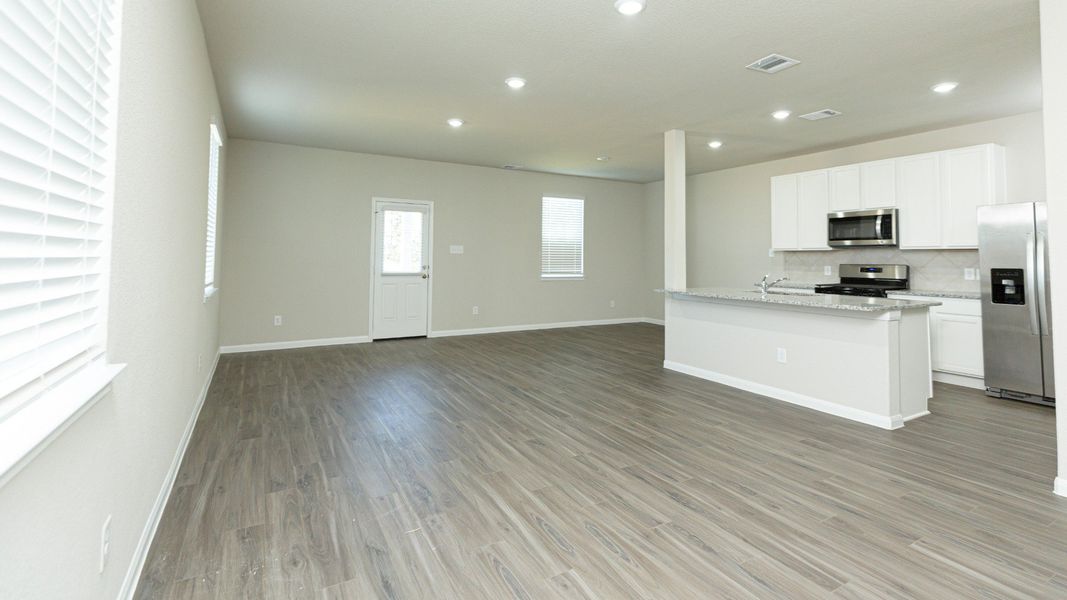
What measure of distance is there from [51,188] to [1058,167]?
12.8 ft

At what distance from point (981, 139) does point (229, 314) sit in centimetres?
871

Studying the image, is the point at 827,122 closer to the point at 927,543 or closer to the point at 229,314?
the point at 927,543

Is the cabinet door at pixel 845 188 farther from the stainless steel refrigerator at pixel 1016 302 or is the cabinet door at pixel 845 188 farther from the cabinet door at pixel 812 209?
the stainless steel refrigerator at pixel 1016 302

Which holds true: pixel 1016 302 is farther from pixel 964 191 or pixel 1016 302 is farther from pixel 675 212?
pixel 675 212

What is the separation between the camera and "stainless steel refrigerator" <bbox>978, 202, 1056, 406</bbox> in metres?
4.11

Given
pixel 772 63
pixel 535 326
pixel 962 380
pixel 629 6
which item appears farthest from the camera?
pixel 535 326

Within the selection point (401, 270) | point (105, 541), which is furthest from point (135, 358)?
point (401, 270)

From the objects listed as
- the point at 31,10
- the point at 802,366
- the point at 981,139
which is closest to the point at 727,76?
the point at 802,366

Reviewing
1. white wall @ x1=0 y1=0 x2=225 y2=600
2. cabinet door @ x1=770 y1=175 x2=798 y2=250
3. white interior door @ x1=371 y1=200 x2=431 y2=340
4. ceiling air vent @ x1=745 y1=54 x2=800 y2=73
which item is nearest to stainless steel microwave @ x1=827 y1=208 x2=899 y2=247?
cabinet door @ x1=770 y1=175 x2=798 y2=250

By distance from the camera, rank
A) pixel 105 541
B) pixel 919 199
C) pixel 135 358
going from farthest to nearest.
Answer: pixel 919 199 → pixel 135 358 → pixel 105 541

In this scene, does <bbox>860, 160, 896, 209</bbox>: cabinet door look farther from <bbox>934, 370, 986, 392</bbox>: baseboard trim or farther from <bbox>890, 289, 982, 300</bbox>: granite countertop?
<bbox>934, 370, 986, 392</bbox>: baseboard trim

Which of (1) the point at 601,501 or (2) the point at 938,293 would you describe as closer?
(1) the point at 601,501

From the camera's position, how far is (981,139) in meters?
5.09

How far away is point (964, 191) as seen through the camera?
4.85 m
